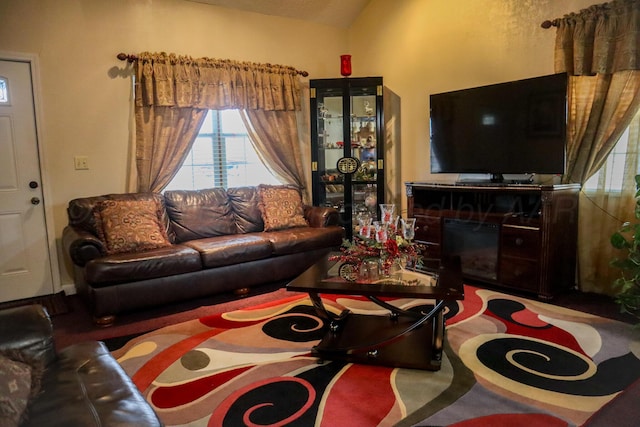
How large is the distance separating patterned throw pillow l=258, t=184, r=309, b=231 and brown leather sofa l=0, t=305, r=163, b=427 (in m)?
2.51

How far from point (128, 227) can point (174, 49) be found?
6.27 feet

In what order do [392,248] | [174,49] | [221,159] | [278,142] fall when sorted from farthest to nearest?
[278,142], [221,159], [174,49], [392,248]

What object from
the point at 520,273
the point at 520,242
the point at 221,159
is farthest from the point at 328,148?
the point at 520,273

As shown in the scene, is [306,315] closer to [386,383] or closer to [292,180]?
[386,383]

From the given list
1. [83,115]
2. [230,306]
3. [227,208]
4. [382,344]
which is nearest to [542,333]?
[382,344]

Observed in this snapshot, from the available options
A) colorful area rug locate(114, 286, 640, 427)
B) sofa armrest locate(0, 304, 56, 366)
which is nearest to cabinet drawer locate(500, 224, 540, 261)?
colorful area rug locate(114, 286, 640, 427)

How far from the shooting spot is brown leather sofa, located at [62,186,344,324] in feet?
9.41

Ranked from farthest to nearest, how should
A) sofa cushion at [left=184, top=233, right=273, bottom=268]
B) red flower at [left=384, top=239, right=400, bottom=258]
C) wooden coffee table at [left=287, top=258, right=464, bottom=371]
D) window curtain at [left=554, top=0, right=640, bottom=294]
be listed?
1. sofa cushion at [left=184, top=233, right=273, bottom=268]
2. window curtain at [left=554, top=0, right=640, bottom=294]
3. red flower at [left=384, top=239, right=400, bottom=258]
4. wooden coffee table at [left=287, top=258, right=464, bottom=371]

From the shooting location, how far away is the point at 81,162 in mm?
3645

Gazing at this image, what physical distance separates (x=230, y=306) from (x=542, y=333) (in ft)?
7.27

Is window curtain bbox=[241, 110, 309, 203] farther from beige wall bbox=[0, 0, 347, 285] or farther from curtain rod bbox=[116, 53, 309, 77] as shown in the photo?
curtain rod bbox=[116, 53, 309, 77]

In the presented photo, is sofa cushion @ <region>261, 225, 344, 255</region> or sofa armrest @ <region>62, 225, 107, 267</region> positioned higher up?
sofa armrest @ <region>62, 225, 107, 267</region>

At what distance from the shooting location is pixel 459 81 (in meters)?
4.03

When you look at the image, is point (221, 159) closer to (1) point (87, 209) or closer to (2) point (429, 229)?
(1) point (87, 209)
